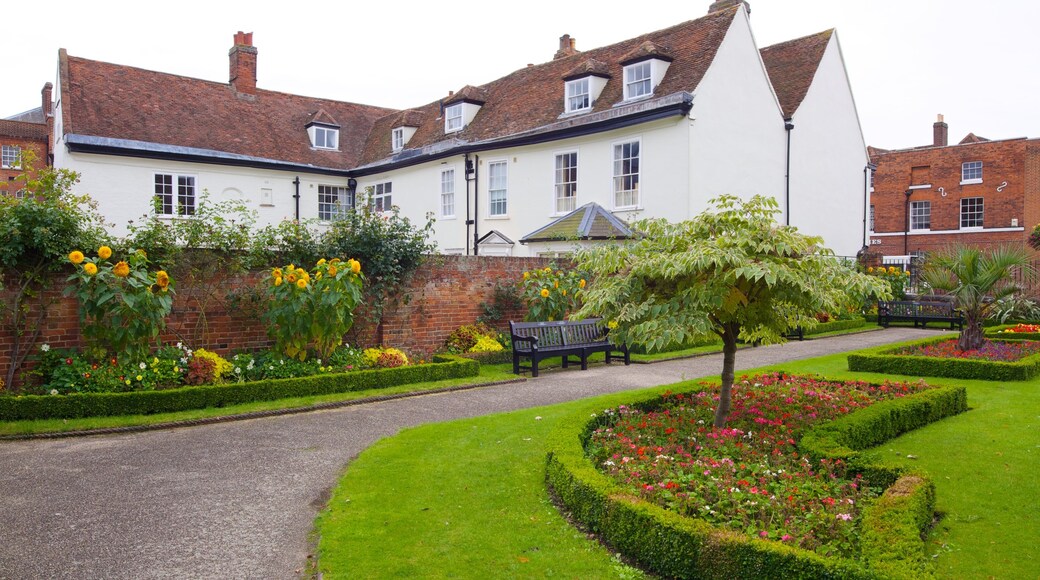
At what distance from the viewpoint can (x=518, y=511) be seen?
18.5 feet

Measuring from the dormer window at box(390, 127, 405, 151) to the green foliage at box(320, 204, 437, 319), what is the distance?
47.9 feet

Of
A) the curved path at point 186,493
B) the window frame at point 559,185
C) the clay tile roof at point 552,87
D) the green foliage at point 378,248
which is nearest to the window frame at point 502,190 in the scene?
the clay tile roof at point 552,87

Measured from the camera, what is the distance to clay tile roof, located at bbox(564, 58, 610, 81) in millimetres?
20875

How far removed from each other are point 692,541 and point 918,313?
61.7 ft

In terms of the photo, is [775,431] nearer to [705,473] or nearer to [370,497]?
[705,473]

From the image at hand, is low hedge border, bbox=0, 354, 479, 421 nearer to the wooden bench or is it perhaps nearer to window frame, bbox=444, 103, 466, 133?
the wooden bench

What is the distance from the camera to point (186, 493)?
20.4ft

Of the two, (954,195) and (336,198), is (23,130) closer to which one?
(336,198)

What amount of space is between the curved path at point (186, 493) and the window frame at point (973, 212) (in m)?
35.4

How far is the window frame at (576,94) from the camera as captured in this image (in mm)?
21000

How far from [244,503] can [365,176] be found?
23.0 meters

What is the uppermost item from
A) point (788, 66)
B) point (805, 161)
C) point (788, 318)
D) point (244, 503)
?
point (788, 66)

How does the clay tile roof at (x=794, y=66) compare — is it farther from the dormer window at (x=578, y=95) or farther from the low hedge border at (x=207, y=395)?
the low hedge border at (x=207, y=395)

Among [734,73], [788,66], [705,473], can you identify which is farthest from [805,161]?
[705,473]
